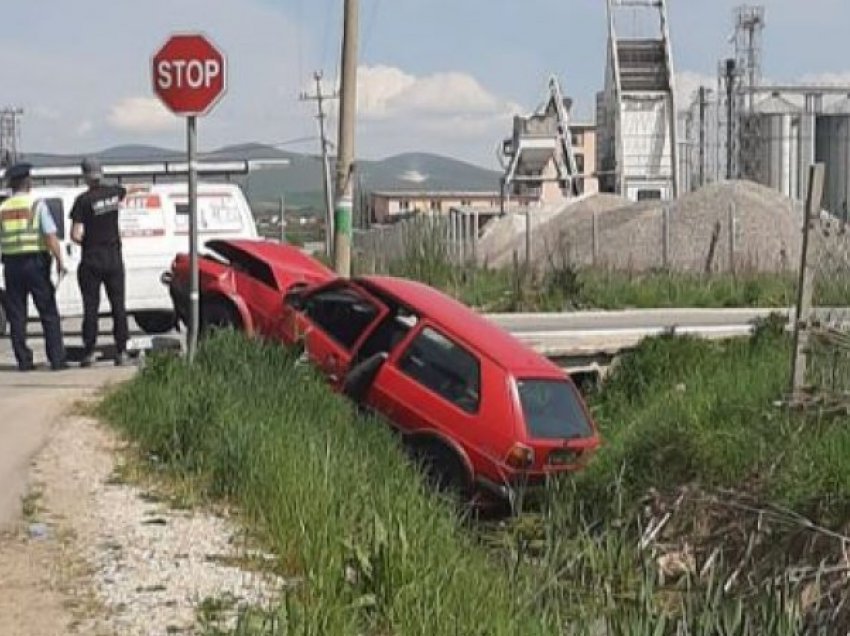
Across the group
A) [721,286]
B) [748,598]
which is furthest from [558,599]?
[721,286]

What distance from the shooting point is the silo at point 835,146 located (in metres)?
61.2

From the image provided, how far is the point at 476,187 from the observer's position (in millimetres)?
113625

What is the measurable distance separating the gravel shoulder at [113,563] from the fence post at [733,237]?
1110 inches

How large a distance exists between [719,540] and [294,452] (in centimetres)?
328

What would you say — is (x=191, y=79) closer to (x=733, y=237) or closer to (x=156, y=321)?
(x=156, y=321)

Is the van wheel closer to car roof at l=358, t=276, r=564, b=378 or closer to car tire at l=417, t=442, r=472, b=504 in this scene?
car roof at l=358, t=276, r=564, b=378

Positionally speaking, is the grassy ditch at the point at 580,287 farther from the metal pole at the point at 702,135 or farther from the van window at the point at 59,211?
the metal pole at the point at 702,135

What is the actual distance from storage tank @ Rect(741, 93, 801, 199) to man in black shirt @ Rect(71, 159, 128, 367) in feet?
173

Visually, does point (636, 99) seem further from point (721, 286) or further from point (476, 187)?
point (476, 187)

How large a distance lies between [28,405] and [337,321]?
304cm

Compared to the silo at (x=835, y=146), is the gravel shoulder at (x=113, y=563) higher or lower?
lower

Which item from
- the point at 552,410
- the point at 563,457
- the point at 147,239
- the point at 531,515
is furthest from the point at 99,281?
the point at 147,239

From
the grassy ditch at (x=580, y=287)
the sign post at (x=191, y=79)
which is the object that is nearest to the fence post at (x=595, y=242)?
the grassy ditch at (x=580, y=287)

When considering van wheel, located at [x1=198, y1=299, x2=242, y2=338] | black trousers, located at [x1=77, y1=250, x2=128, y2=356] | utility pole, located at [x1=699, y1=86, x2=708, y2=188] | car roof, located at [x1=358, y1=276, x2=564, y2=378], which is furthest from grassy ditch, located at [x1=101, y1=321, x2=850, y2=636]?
utility pole, located at [x1=699, y1=86, x2=708, y2=188]
